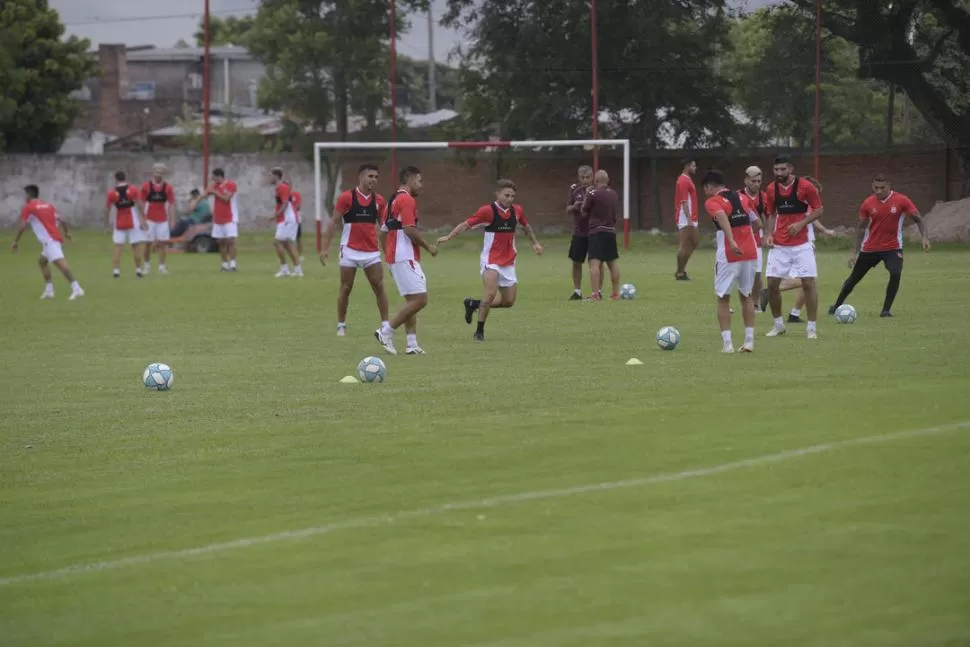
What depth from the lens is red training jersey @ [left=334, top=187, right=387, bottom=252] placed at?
1902 centimetres

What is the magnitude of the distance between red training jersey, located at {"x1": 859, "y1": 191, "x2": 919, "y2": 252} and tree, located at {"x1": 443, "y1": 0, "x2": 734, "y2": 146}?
77.8 feet

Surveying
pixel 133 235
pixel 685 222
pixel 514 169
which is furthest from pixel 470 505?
pixel 514 169

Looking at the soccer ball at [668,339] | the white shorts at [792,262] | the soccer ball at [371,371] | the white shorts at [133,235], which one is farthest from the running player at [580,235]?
the white shorts at [133,235]

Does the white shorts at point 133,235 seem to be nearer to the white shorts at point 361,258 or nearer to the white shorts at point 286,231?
the white shorts at point 286,231

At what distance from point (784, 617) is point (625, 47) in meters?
39.3

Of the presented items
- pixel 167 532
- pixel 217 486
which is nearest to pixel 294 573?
pixel 167 532

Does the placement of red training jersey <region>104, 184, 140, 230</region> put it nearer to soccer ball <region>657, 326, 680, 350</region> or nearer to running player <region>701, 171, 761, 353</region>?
soccer ball <region>657, 326, 680, 350</region>

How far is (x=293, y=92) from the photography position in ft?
191

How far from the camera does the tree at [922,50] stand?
41.7m

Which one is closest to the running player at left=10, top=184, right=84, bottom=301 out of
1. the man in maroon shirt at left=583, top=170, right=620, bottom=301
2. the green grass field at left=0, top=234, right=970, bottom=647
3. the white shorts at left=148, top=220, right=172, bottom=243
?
the white shorts at left=148, top=220, right=172, bottom=243

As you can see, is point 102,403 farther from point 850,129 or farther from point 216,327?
point 850,129

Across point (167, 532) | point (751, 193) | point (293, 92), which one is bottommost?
point (167, 532)

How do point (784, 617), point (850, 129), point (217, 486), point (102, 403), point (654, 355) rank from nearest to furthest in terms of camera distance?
point (784, 617)
point (217, 486)
point (102, 403)
point (654, 355)
point (850, 129)

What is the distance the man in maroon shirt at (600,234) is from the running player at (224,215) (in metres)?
11.2
